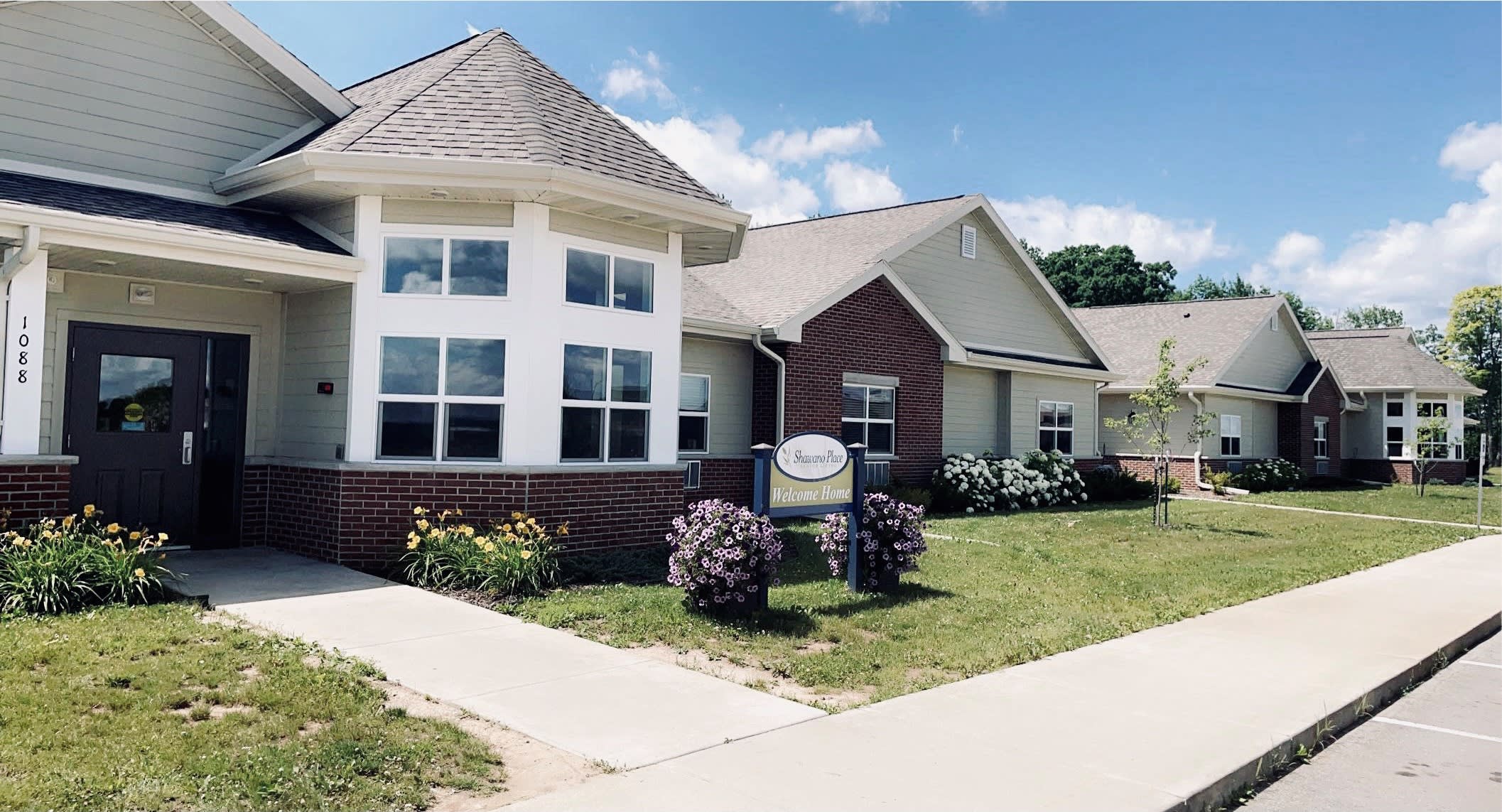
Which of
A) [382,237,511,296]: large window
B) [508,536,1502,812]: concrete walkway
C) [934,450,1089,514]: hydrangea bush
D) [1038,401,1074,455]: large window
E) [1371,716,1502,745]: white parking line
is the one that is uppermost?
[382,237,511,296]: large window

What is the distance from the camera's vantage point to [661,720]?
591 cm

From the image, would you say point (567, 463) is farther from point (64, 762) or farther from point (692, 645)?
point (64, 762)

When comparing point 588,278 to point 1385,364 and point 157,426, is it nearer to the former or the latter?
point 157,426

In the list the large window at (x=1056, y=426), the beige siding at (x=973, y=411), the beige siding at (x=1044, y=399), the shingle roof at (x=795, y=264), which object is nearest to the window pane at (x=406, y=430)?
the shingle roof at (x=795, y=264)

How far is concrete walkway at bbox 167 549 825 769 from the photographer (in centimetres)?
573

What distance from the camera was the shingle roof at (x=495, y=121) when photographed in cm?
1080

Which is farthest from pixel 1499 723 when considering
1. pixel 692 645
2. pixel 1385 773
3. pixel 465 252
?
pixel 465 252

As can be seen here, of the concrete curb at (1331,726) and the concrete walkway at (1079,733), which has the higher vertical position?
the concrete walkway at (1079,733)

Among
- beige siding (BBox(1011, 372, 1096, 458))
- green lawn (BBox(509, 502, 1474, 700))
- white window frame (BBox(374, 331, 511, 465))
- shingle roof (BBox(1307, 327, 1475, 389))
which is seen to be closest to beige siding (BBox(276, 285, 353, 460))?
white window frame (BBox(374, 331, 511, 465))

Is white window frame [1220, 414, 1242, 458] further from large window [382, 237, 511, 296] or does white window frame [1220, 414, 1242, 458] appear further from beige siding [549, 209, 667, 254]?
large window [382, 237, 511, 296]

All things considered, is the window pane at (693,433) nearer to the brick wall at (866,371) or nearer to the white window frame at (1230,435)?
the brick wall at (866,371)

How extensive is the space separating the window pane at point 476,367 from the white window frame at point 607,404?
647 millimetres

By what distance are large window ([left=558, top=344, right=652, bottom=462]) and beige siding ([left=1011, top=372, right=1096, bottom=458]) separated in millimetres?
12525

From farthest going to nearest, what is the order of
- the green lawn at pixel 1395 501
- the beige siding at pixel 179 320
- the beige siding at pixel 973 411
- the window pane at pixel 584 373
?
the green lawn at pixel 1395 501 → the beige siding at pixel 973 411 → the window pane at pixel 584 373 → the beige siding at pixel 179 320
